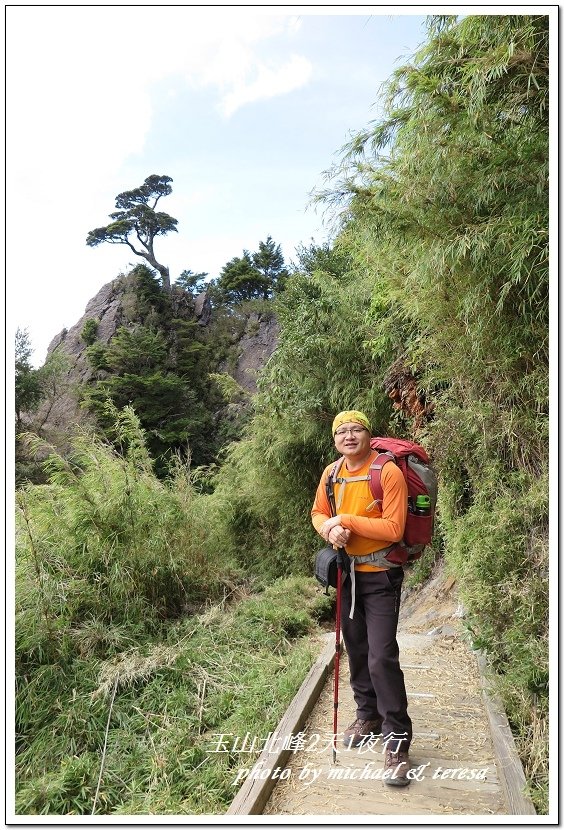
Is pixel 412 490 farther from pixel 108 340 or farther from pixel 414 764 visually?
pixel 108 340

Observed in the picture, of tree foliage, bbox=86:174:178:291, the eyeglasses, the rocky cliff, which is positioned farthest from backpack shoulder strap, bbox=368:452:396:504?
tree foliage, bbox=86:174:178:291

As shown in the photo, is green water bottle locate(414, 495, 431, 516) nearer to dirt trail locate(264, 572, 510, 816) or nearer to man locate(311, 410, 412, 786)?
man locate(311, 410, 412, 786)

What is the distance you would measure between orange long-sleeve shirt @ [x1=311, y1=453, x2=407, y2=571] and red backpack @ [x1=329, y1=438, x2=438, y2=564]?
0.13 feet

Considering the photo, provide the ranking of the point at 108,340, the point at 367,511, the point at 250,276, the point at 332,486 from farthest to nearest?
the point at 250,276
the point at 108,340
the point at 332,486
the point at 367,511

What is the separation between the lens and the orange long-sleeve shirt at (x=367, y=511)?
89.9 inches

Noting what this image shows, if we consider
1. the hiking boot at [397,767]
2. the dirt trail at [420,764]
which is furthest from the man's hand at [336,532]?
the dirt trail at [420,764]

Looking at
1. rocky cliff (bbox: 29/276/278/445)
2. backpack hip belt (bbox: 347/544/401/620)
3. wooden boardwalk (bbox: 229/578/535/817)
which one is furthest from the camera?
rocky cliff (bbox: 29/276/278/445)

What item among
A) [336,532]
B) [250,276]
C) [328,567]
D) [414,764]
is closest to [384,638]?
[328,567]

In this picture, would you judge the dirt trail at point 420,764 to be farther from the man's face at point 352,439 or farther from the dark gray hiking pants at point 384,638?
the man's face at point 352,439

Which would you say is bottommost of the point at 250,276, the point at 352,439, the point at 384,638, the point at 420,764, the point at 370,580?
the point at 420,764

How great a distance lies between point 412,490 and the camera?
241 cm

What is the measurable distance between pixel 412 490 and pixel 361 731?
3.99 ft

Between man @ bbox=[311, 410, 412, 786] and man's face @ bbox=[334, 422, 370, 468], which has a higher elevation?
man's face @ bbox=[334, 422, 370, 468]

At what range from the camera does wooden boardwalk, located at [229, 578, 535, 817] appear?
2.18 meters
